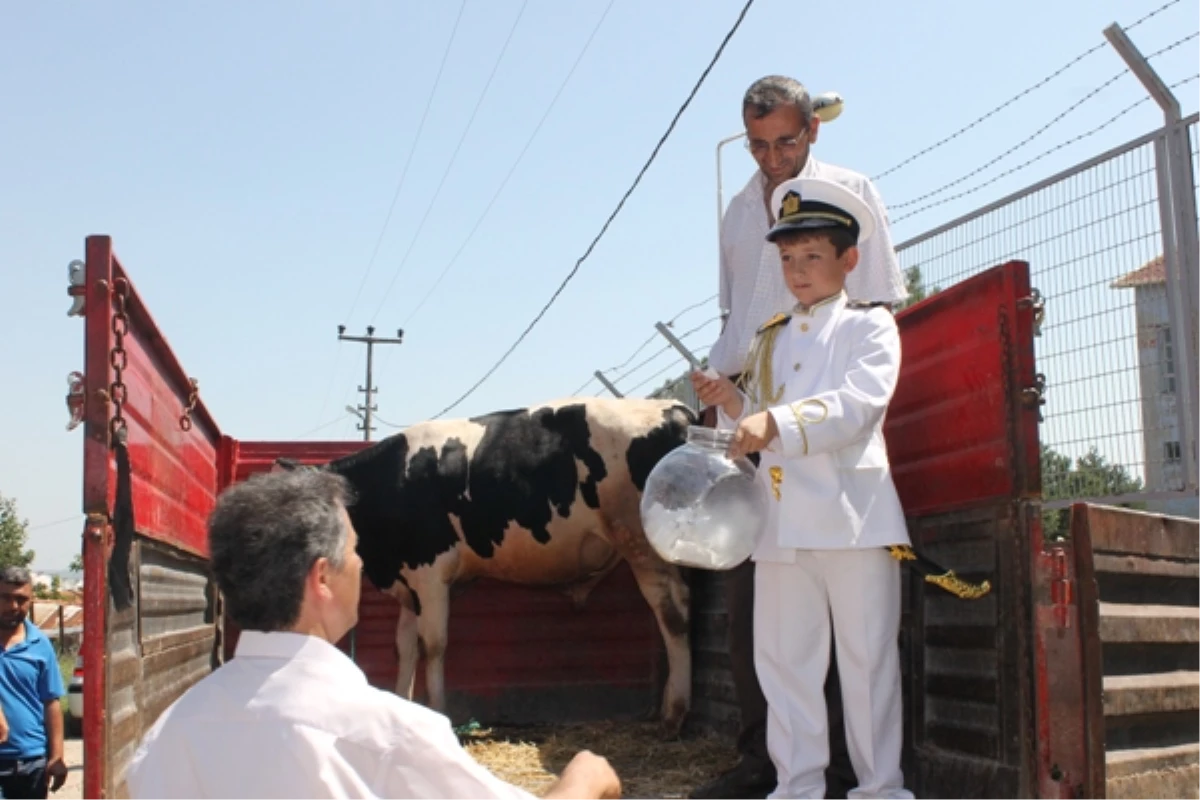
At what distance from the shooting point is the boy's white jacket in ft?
11.5

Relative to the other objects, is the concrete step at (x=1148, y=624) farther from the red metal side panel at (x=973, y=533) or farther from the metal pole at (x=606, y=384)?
the metal pole at (x=606, y=384)

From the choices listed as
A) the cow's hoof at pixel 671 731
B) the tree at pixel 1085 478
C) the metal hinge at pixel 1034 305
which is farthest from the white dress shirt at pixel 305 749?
the cow's hoof at pixel 671 731

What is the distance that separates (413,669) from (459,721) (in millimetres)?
383

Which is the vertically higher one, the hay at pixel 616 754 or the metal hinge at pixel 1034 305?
the metal hinge at pixel 1034 305

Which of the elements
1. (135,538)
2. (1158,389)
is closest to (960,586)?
(135,538)

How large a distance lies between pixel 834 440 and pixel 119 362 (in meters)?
2.00

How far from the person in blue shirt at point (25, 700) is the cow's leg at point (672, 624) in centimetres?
278

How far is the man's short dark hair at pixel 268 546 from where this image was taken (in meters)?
2.03

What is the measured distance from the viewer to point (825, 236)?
12.6 feet

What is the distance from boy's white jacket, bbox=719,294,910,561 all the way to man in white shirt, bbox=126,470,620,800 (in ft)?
5.16

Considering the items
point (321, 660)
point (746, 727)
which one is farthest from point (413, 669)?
point (321, 660)

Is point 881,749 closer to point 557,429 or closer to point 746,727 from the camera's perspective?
point 746,727

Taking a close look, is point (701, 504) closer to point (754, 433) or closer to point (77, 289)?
point (754, 433)

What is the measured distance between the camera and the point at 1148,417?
5.57 m
